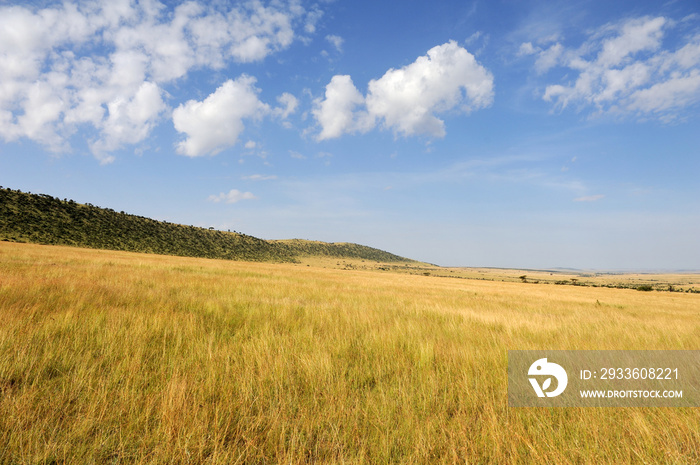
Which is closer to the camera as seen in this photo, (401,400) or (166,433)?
(166,433)

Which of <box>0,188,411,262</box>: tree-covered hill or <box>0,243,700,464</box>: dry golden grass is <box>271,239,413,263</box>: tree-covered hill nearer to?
<box>0,188,411,262</box>: tree-covered hill

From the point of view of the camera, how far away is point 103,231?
59.8 meters

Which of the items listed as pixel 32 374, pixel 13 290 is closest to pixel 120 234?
pixel 13 290

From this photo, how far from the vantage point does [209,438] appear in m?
2.38

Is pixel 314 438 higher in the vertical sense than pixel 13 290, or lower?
lower

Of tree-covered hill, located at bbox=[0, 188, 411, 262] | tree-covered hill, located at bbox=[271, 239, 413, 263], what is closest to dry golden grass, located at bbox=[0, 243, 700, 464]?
tree-covered hill, located at bbox=[0, 188, 411, 262]

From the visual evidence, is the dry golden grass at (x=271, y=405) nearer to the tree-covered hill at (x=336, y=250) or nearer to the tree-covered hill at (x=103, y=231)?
the tree-covered hill at (x=103, y=231)

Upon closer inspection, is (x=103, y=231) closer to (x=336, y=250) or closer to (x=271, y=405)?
(x=271, y=405)

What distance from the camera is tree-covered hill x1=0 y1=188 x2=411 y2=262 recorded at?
49031 mm

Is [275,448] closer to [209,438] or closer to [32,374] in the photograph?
[209,438]

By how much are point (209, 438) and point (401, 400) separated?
76.3 inches

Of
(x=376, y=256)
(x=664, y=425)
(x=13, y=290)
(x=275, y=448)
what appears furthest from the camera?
(x=376, y=256)

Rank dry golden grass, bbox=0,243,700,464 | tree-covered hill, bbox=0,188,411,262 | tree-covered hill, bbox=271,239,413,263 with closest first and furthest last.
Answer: dry golden grass, bbox=0,243,700,464, tree-covered hill, bbox=0,188,411,262, tree-covered hill, bbox=271,239,413,263

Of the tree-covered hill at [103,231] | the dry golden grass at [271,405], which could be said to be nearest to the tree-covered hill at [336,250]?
the tree-covered hill at [103,231]
